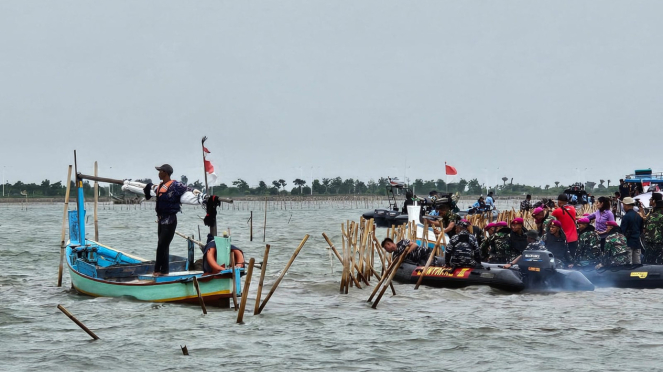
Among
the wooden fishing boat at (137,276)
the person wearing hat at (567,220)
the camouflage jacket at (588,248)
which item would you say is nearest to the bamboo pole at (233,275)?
the wooden fishing boat at (137,276)

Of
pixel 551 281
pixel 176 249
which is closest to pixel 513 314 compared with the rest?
pixel 551 281

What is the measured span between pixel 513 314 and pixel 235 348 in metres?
6.03

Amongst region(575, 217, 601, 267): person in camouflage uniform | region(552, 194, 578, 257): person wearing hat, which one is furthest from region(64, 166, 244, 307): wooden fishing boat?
region(575, 217, 601, 267): person in camouflage uniform

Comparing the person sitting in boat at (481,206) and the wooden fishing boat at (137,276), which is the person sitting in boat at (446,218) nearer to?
the wooden fishing boat at (137,276)

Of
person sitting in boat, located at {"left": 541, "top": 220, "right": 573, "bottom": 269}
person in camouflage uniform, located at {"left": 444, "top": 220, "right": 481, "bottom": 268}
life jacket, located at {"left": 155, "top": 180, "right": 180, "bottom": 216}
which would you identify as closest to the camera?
life jacket, located at {"left": 155, "top": 180, "right": 180, "bottom": 216}

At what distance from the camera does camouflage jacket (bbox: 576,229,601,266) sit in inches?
758

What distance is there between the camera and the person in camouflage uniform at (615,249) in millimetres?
19031

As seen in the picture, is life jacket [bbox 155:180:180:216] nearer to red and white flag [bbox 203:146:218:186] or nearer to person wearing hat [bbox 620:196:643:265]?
red and white flag [bbox 203:146:218:186]

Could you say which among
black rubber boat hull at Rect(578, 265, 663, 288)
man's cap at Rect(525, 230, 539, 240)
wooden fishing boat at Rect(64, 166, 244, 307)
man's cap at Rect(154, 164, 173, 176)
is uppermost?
man's cap at Rect(154, 164, 173, 176)

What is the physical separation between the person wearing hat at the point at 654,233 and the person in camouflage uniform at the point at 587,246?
1.13m

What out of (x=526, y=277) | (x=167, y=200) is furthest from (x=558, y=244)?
(x=167, y=200)

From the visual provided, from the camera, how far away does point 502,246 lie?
20.2 m

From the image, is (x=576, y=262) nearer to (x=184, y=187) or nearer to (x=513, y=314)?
(x=513, y=314)

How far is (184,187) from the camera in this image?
1661cm
